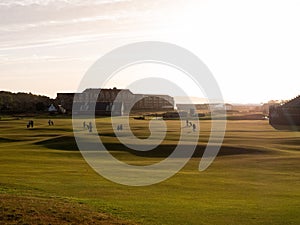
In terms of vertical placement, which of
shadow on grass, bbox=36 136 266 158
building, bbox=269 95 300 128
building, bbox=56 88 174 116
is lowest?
shadow on grass, bbox=36 136 266 158

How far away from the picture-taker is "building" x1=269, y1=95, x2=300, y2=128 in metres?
102

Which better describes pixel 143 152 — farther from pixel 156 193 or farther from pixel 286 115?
pixel 286 115

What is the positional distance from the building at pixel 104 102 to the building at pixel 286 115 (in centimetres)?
6010

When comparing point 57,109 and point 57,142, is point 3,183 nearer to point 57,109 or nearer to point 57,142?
point 57,142

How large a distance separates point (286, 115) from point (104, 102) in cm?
7276

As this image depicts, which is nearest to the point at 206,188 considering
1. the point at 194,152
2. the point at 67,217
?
the point at 67,217

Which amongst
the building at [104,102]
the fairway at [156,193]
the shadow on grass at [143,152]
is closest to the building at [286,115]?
the shadow on grass at [143,152]

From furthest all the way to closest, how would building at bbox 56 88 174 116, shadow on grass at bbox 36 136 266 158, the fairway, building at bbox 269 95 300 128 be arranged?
building at bbox 56 88 174 116 → building at bbox 269 95 300 128 → shadow on grass at bbox 36 136 266 158 → the fairway

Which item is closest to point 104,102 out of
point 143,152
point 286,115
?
point 286,115

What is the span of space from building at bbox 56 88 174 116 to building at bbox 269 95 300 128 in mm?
60102

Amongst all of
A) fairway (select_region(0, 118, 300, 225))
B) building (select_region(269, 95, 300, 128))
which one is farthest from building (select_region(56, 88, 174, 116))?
fairway (select_region(0, 118, 300, 225))

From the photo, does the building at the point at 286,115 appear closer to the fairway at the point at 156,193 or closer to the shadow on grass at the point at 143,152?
the shadow on grass at the point at 143,152

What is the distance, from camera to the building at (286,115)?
102250 millimetres

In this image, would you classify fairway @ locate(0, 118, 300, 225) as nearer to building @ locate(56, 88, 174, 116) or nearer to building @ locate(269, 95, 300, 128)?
building @ locate(269, 95, 300, 128)
